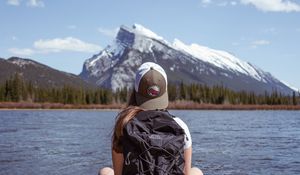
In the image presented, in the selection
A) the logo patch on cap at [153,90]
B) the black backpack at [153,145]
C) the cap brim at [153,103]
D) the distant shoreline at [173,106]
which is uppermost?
the distant shoreline at [173,106]

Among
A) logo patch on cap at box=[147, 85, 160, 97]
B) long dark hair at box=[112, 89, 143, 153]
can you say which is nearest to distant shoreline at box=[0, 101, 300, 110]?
long dark hair at box=[112, 89, 143, 153]

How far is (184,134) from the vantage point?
4547mm

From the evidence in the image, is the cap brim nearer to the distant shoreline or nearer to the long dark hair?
the long dark hair

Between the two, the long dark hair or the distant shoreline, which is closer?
the long dark hair

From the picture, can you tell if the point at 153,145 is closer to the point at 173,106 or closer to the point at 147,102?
the point at 147,102

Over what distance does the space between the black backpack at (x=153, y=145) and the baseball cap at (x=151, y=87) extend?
105 mm

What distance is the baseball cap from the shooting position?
4.57 meters

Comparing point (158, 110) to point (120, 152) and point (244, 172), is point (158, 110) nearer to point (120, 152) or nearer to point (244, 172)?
point (120, 152)

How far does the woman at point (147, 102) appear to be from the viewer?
4559 millimetres

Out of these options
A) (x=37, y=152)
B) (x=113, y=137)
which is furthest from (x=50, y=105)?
(x=113, y=137)

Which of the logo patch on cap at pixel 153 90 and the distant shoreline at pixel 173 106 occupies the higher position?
the distant shoreline at pixel 173 106

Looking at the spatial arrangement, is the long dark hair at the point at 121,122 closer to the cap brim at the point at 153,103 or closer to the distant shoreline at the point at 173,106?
the cap brim at the point at 153,103

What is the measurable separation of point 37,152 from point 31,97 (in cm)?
15928

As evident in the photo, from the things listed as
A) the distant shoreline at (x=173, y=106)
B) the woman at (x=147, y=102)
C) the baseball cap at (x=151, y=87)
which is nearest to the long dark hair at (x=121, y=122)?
the woman at (x=147, y=102)
